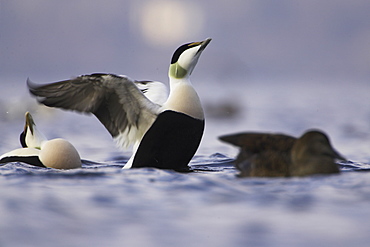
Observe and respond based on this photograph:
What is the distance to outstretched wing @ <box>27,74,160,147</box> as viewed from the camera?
5.85 meters

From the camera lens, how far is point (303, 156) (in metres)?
4.69

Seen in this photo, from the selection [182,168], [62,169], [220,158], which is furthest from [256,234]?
[220,158]

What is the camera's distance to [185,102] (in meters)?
6.01

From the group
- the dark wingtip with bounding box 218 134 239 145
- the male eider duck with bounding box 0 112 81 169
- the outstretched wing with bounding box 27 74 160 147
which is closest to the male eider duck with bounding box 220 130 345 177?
the dark wingtip with bounding box 218 134 239 145

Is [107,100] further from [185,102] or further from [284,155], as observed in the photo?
[284,155]

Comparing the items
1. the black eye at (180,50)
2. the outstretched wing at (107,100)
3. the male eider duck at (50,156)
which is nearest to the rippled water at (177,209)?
the male eider duck at (50,156)

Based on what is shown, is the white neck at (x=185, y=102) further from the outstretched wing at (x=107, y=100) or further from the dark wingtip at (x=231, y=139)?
the dark wingtip at (x=231, y=139)

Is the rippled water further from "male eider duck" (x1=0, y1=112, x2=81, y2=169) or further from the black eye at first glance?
the black eye

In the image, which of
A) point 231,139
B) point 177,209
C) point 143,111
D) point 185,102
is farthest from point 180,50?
point 177,209

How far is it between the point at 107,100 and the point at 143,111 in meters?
0.37

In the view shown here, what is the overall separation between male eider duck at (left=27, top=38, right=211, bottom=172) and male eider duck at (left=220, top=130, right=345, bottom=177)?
1.08 metres

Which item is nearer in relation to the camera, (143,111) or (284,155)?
(284,155)

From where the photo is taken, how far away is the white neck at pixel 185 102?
5969 mm

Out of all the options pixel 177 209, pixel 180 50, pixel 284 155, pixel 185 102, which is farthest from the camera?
pixel 180 50
